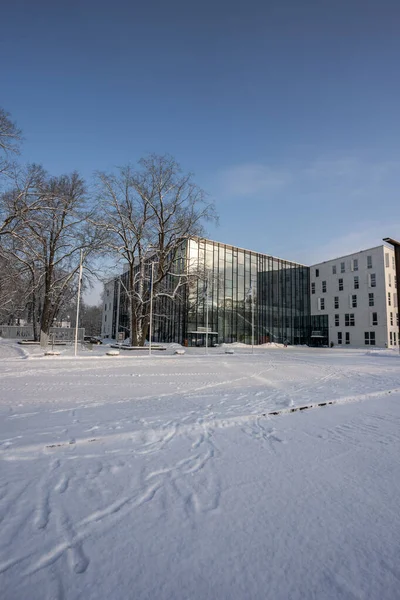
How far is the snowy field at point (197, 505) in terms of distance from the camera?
216 centimetres

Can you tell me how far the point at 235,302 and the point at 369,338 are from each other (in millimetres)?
22676

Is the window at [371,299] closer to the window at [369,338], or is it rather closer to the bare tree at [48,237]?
the window at [369,338]

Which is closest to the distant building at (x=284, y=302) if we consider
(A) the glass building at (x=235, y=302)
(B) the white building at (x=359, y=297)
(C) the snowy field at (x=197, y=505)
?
Result: (B) the white building at (x=359, y=297)

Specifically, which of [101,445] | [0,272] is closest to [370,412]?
[101,445]

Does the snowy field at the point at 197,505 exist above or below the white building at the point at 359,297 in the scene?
below

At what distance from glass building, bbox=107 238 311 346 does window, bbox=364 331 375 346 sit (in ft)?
33.6

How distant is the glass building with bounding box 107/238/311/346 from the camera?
42.5 meters

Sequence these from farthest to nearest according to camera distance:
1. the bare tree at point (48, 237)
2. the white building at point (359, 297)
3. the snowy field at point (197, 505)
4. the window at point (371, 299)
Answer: the window at point (371, 299) → the white building at point (359, 297) → the bare tree at point (48, 237) → the snowy field at point (197, 505)

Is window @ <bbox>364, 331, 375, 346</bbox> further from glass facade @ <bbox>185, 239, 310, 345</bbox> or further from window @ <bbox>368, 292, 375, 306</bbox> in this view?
glass facade @ <bbox>185, 239, 310, 345</bbox>

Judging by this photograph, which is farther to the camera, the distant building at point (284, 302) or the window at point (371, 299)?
the window at point (371, 299)

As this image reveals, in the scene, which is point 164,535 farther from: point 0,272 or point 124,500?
point 0,272

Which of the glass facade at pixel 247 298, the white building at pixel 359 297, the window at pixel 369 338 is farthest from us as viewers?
the window at pixel 369 338

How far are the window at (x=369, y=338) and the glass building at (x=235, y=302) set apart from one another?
10241mm

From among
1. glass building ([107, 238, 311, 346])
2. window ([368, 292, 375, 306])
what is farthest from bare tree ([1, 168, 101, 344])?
window ([368, 292, 375, 306])
